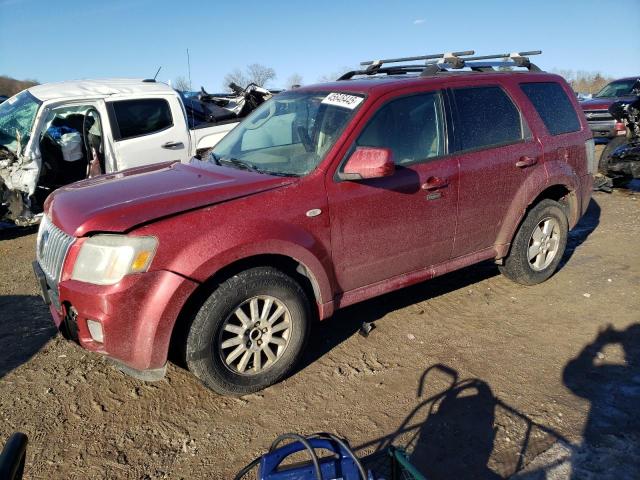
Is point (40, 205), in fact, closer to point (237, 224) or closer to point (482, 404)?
point (237, 224)

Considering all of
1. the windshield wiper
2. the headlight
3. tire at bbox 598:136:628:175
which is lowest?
tire at bbox 598:136:628:175

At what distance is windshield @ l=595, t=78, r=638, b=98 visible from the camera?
46.4 ft

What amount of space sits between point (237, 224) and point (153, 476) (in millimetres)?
1389

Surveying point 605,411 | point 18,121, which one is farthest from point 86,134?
point 605,411

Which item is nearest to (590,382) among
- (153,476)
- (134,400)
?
(153,476)

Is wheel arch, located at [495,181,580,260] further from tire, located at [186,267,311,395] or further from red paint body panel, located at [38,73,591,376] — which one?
tire, located at [186,267,311,395]

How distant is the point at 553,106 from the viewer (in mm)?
4684

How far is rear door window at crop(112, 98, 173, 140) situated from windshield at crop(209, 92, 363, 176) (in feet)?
10.8

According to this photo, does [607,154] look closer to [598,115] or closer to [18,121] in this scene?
[598,115]

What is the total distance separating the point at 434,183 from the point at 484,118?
2.82 ft

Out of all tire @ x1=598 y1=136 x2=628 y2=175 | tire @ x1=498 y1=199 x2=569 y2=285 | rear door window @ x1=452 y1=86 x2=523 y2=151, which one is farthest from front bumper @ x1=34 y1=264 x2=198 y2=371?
tire @ x1=598 y1=136 x2=628 y2=175

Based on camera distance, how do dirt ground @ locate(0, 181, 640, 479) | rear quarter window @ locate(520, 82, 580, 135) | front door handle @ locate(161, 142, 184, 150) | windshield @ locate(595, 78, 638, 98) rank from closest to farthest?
dirt ground @ locate(0, 181, 640, 479) → rear quarter window @ locate(520, 82, 580, 135) → front door handle @ locate(161, 142, 184, 150) → windshield @ locate(595, 78, 638, 98)

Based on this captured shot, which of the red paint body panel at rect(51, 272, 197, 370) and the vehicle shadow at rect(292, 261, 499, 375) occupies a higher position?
the red paint body panel at rect(51, 272, 197, 370)

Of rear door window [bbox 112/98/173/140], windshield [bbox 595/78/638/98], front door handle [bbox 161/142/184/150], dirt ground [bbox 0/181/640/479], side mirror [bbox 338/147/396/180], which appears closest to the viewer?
dirt ground [bbox 0/181/640/479]
